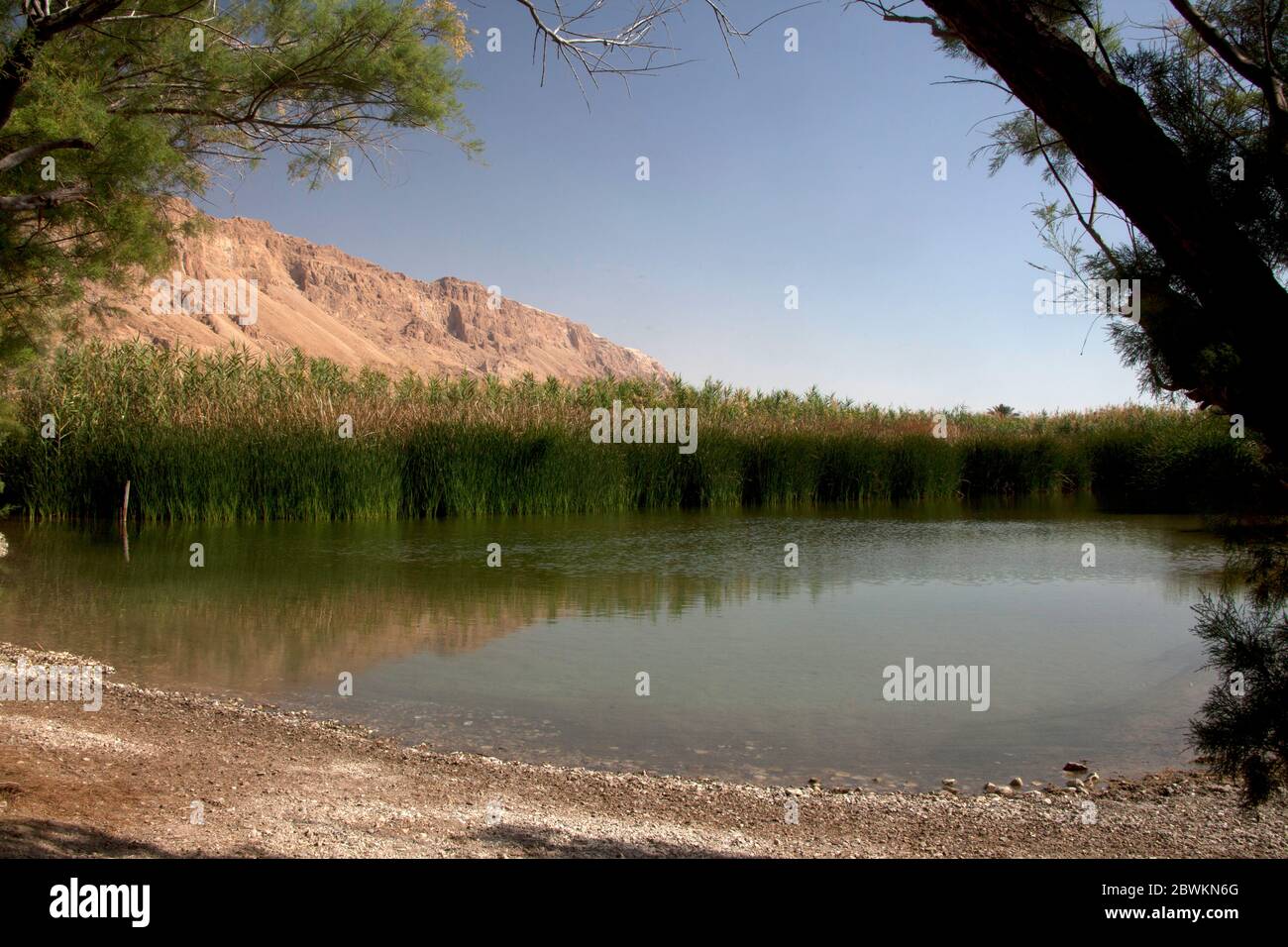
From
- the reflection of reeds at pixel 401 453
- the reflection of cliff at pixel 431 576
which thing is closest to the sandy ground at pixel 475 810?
the reflection of cliff at pixel 431 576

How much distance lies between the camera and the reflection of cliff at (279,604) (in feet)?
23.1

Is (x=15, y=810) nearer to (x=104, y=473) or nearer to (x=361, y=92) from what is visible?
(x=361, y=92)

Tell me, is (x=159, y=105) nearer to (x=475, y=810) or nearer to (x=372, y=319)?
(x=475, y=810)

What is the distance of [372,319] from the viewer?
121188 mm

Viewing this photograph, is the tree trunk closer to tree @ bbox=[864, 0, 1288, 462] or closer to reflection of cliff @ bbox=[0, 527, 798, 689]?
tree @ bbox=[864, 0, 1288, 462]

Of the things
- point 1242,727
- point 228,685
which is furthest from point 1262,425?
point 228,685

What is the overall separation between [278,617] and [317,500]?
25.5ft

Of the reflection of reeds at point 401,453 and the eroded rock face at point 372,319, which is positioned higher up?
the eroded rock face at point 372,319

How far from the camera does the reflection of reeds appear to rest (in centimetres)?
1516

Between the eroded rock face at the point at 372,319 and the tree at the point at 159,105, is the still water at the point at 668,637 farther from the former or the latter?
the eroded rock face at the point at 372,319

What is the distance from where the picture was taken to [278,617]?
8.30 meters

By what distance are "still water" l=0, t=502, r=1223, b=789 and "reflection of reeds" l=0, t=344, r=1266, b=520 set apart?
1.44 m

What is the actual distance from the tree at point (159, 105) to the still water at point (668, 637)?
9.12 ft

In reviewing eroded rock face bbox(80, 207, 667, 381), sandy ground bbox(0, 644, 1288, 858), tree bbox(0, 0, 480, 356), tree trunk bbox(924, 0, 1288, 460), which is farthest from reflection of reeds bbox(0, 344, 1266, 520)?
eroded rock face bbox(80, 207, 667, 381)
